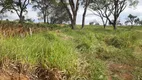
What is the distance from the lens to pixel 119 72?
9.51m

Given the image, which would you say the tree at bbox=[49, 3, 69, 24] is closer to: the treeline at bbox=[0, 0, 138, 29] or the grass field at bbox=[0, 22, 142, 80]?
the treeline at bbox=[0, 0, 138, 29]

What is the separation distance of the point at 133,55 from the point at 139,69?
1.79 m

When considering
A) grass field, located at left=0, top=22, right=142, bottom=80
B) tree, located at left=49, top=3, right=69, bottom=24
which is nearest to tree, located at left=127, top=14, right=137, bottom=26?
tree, located at left=49, top=3, right=69, bottom=24

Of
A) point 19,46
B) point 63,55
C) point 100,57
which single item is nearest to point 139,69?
point 100,57

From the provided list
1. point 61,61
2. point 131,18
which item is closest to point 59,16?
point 131,18

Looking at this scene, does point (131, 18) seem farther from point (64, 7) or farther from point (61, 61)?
point (61, 61)

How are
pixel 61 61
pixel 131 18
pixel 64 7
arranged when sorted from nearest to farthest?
1. pixel 61 61
2. pixel 64 7
3. pixel 131 18

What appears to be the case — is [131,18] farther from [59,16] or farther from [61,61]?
[61,61]

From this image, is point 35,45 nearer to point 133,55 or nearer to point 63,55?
point 63,55

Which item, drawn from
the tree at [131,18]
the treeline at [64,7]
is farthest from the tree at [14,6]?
the tree at [131,18]

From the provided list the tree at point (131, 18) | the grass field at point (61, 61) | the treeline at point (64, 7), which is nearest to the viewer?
the grass field at point (61, 61)

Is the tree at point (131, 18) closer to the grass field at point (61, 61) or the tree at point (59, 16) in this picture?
the tree at point (59, 16)

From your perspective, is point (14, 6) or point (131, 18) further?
point (131, 18)

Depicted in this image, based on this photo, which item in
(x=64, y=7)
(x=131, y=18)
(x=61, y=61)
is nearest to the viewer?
(x=61, y=61)
